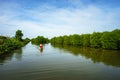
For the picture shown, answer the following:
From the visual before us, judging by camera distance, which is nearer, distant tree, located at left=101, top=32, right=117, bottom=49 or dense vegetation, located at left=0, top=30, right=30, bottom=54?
dense vegetation, located at left=0, top=30, right=30, bottom=54

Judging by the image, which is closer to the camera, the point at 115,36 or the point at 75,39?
the point at 115,36

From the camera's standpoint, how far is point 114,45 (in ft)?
168

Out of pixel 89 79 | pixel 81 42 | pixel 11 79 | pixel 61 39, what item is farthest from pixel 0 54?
pixel 61 39

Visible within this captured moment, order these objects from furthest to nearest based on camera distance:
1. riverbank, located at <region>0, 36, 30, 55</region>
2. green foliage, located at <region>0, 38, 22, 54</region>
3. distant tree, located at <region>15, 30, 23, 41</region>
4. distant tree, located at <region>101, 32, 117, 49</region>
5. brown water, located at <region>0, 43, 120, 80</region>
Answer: distant tree, located at <region>15, 30, 23, 41</region> < distant tree, located at <region>101, 32, 117, 49</region> < riverbank, located at <region>0, 36, 30, 55</region> < green foliage, located at <region>0, 38, 22, 54</region> < brown water, located at <region>0, 43, 120, 80</region>

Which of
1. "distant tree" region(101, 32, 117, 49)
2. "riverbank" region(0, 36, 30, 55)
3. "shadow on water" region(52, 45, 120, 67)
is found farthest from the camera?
"distant tree" region(101, 32, 117, 49)

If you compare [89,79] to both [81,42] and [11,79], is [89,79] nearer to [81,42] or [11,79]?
[11,79]

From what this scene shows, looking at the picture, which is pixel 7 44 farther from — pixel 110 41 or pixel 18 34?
pixel 18 34

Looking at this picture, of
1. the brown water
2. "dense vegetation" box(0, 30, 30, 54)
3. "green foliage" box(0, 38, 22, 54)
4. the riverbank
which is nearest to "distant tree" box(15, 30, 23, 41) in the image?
"dense vegetation" box(0, 30, 30, 54)

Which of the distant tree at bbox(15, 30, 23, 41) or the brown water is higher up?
the distant tree at bbox(15, 30, 23, 41)

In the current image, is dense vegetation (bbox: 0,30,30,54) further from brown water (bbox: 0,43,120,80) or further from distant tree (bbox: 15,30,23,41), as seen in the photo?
distant tree (bbox: 15,30,23,41)

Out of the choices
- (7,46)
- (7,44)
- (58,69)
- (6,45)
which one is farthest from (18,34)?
(58,69)

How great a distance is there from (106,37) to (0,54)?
36.1m

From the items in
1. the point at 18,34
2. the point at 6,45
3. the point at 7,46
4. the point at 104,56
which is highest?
the point at 18,34

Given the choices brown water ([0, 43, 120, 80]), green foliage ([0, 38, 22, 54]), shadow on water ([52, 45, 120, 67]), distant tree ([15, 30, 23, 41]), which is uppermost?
distant tree ([15, 30, 23, 41])
